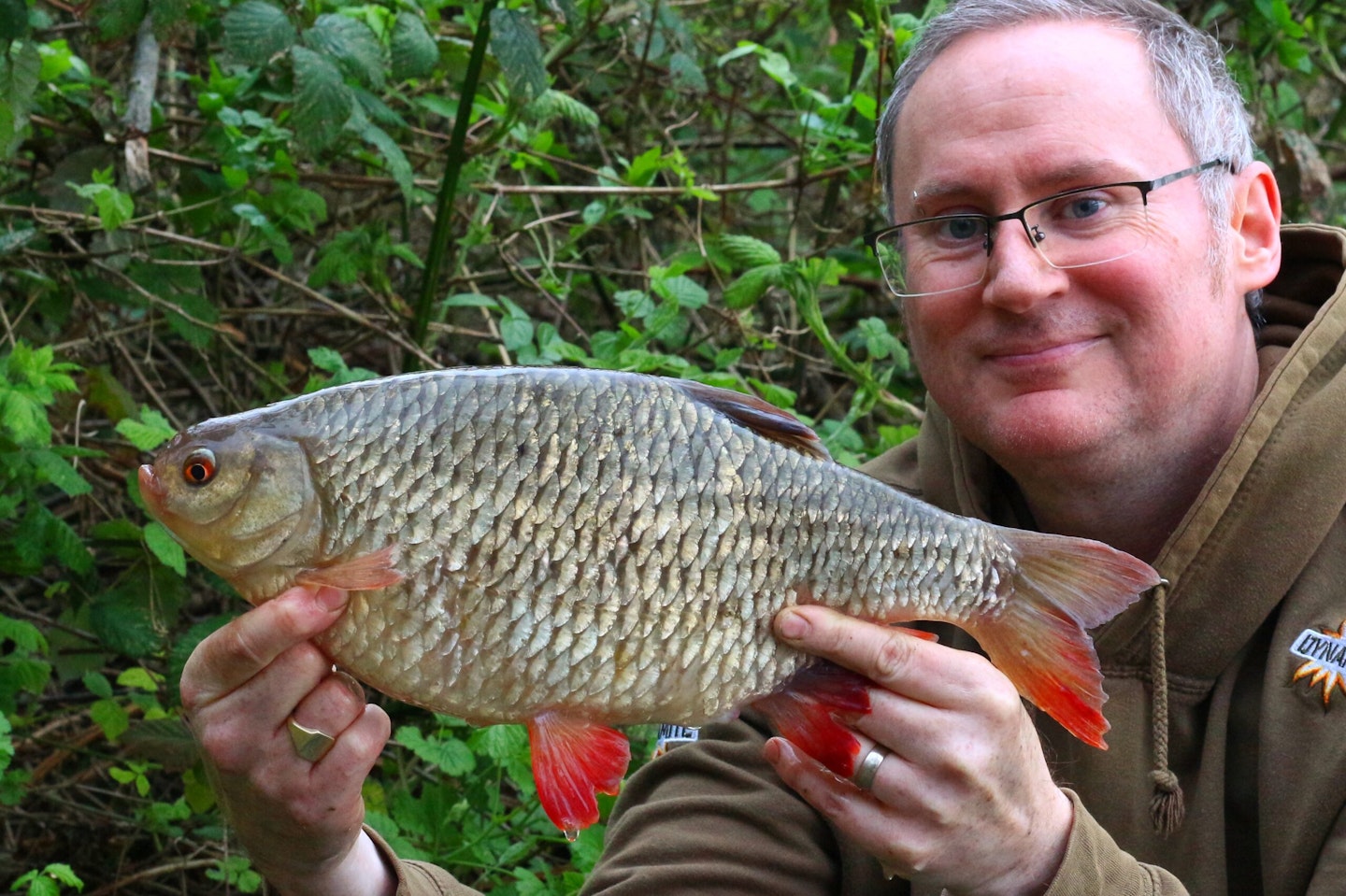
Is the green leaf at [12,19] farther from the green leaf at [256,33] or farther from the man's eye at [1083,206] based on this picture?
the man's eye at [1083,206]

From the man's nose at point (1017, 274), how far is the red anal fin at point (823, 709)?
0.55m

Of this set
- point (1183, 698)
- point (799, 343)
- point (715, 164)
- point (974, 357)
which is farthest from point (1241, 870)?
point (715, 164)

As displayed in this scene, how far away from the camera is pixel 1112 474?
160 centimetres

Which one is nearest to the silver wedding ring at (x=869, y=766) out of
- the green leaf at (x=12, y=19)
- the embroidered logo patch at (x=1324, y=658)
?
the embroidered logo patch at (x=1324, y=658)

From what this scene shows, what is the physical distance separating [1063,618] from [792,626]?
10.0 inches

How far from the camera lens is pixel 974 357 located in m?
1.62

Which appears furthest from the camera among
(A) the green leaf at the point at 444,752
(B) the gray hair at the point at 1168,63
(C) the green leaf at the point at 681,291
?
(C) the green leaf at the point at 681,291

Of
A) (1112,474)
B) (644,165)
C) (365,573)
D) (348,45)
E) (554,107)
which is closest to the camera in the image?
(365,573)

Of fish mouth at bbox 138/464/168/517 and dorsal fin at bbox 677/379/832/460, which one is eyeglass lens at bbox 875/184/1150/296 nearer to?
dorsal fin at bbox 677/379/832/460

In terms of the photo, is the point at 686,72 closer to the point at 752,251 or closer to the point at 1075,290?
the point at 752,251

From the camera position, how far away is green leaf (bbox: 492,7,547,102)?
206 cm

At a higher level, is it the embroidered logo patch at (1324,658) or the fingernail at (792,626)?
the fingernail at (792,626)

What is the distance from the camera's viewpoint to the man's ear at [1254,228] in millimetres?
1687

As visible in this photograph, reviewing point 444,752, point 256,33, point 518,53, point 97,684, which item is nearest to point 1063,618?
point 444,752
